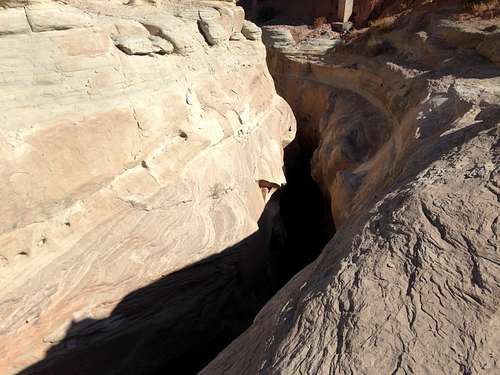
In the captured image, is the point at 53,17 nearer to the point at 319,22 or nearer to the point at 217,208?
the point at 217,208

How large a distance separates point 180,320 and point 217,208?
163 cm

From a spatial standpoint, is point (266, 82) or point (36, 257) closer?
point (36, 257)

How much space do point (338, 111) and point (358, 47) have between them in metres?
2.90

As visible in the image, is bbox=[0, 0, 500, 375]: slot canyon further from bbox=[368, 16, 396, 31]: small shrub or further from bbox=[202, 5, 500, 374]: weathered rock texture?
bbox=[368, 16, 396, 31]: small shrub

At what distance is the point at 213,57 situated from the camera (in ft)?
22.5

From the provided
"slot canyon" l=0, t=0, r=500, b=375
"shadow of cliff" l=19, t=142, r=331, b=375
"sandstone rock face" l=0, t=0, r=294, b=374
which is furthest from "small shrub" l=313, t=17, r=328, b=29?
"shadow of cliff" l=19, t=142, r=331, b=375

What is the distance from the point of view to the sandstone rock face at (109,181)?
4180mm

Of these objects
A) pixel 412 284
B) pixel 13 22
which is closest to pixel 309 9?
pixel 13 22

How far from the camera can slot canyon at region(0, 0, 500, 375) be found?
2.42 meters

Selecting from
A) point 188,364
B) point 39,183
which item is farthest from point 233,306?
point 39,183

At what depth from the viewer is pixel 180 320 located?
5543 millimetres

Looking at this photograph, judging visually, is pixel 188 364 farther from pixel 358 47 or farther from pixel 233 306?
pixel 358 47

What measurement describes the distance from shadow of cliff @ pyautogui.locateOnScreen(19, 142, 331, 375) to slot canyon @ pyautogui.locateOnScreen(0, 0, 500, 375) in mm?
23

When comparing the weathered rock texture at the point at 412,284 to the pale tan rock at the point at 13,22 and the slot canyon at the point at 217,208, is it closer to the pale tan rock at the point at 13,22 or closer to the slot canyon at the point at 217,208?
the slot canyon at the point at 217,208
